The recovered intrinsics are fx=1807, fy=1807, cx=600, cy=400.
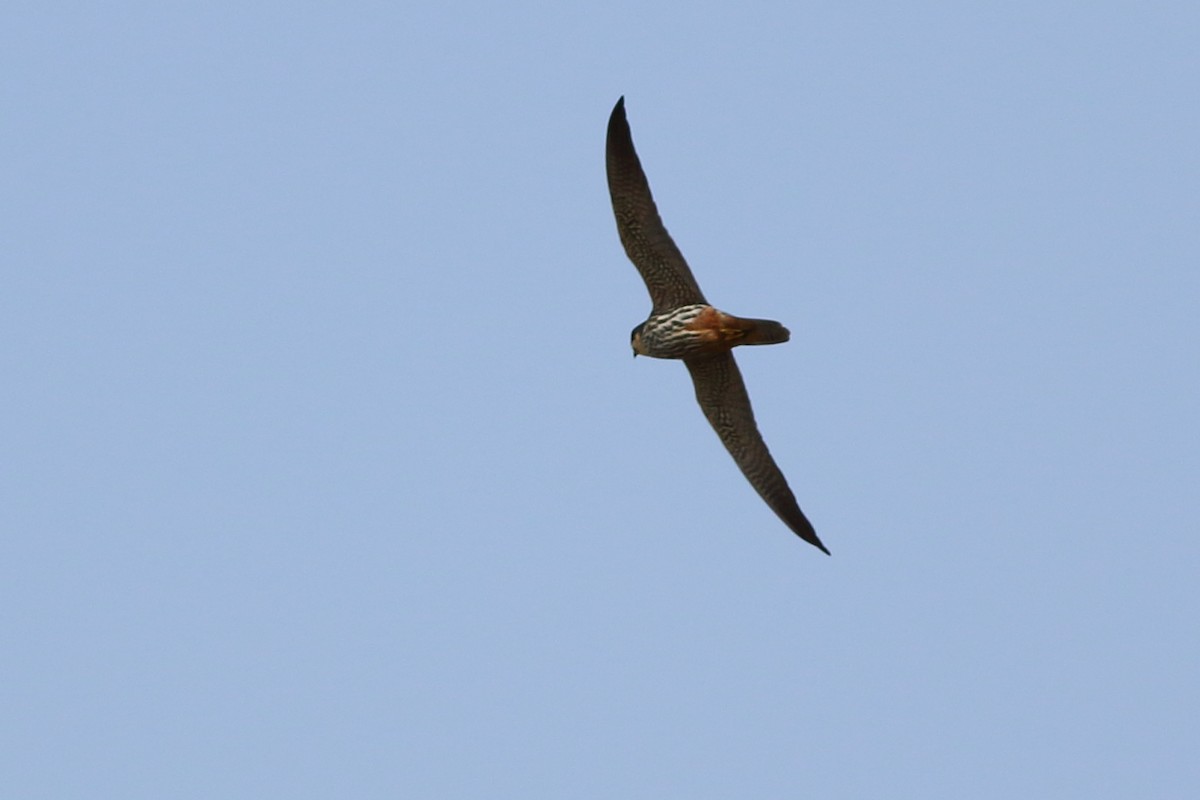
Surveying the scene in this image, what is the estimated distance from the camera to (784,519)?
81.1 ft

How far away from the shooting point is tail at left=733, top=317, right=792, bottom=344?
23562 millimetres

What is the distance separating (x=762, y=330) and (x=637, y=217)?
223 cm

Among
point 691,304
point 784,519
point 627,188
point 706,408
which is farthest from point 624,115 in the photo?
point 784,519

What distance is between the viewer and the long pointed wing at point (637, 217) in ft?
78.0

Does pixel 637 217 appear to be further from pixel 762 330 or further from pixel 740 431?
pixel 740 431

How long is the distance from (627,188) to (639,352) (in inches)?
92.4

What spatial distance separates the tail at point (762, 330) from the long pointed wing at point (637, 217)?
743mm

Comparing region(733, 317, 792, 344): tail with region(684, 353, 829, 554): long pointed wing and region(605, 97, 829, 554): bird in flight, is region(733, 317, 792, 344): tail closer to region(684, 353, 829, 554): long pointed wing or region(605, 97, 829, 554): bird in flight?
region(605, 97, 829, 554): bird in flight

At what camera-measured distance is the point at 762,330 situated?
23.6 meters

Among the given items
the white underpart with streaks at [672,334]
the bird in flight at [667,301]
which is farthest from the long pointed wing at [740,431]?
the white underpart with streaks at [672,334]

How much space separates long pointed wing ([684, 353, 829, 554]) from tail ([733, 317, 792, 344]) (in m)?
1.14

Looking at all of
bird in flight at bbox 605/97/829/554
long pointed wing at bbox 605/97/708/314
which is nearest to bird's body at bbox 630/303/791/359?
bird in flight at bbox 605/97/829/554

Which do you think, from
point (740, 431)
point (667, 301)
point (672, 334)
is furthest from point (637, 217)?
point (740, 431)

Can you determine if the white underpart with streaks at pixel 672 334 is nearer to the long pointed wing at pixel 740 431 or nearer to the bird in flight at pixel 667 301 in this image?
the bird in flight at pixel 667 301
